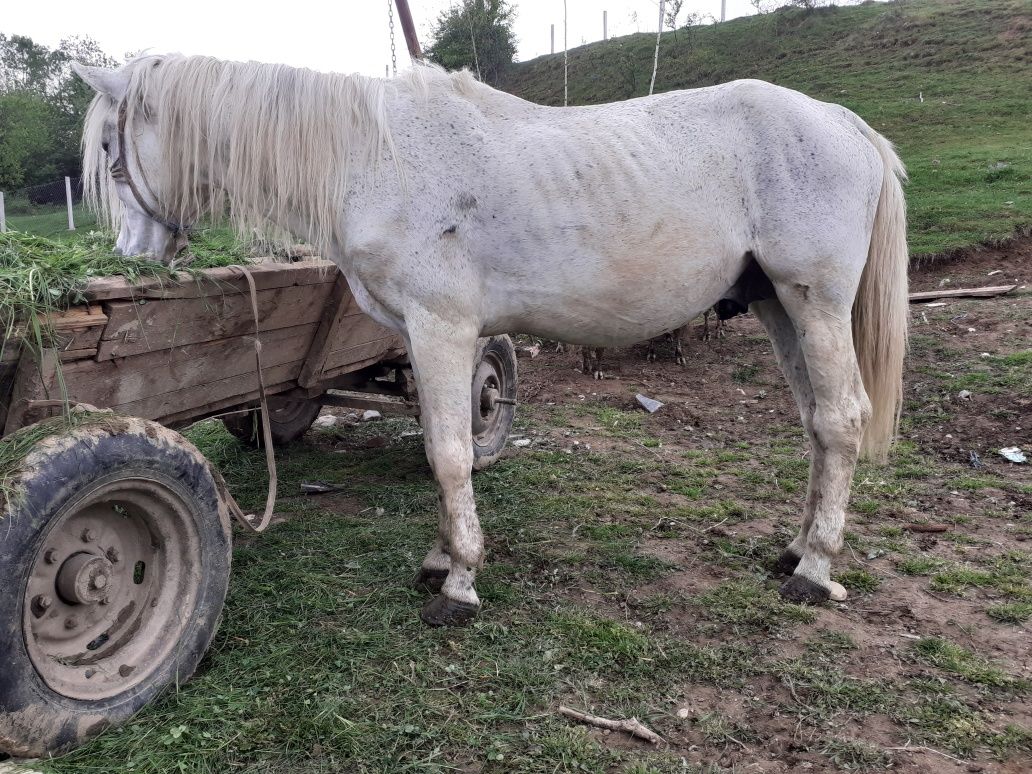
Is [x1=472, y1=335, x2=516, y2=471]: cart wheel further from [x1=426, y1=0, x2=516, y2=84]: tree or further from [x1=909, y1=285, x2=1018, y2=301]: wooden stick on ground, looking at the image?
[x1=426, y1=0, x2=516, y2=84]: tree

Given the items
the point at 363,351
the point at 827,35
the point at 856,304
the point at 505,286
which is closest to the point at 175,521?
the point at 505,286

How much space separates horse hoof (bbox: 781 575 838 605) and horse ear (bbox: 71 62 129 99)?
3.59 meters

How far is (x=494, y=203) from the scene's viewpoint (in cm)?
300

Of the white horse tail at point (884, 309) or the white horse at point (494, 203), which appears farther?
the white horse tail at point (884, 309)

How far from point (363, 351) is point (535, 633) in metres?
2.15

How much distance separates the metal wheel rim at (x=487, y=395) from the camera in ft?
16.2

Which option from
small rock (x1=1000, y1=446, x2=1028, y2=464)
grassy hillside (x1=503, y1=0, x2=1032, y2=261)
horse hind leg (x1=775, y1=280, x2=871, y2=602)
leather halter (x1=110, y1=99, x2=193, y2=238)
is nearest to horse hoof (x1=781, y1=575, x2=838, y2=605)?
horse hind leg (x1=775, y1=280, x2=871, y2=602)

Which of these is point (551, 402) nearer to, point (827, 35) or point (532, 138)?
point (532, 138)

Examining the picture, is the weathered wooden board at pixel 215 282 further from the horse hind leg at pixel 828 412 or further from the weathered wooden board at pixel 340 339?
the horse hind leg at pixel 828 412

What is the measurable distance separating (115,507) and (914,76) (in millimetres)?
26707

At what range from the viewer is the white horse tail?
137 inches

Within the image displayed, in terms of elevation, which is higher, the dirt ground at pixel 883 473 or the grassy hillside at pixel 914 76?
the grassy hillside at pixel 914 76

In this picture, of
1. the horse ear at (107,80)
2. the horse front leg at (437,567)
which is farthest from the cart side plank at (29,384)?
the horse front leg at (437,567)

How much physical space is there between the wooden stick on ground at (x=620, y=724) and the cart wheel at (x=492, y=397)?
2445mm
